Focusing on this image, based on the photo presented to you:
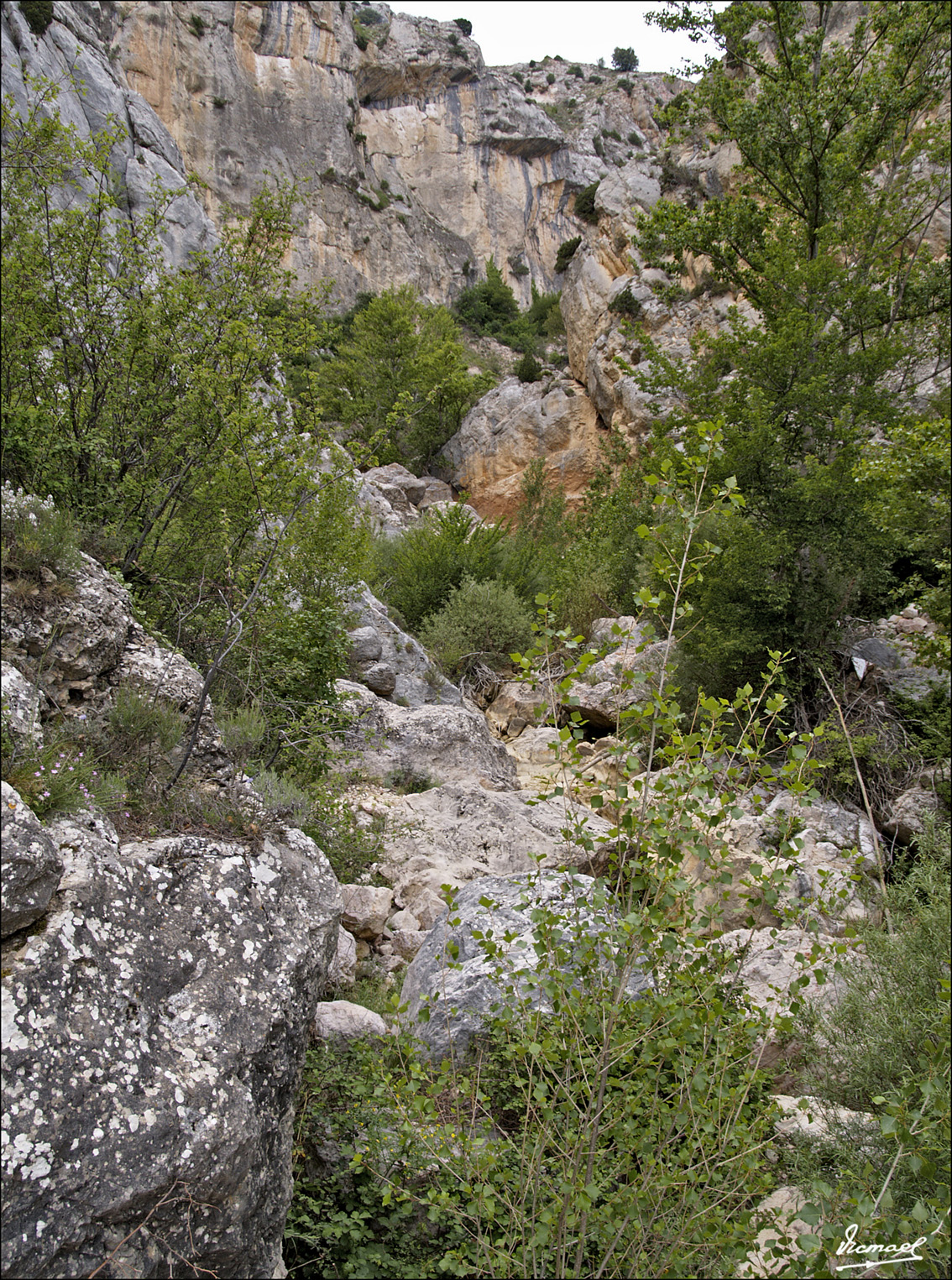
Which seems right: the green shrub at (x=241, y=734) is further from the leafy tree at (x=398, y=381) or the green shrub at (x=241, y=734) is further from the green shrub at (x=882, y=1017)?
the leafy tree at (x=398, y=381)

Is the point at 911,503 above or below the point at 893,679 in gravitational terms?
above

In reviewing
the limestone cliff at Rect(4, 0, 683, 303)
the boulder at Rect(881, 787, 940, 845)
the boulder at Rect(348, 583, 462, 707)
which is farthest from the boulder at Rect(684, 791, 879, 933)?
the limestone cliff at Rect(4, 0, 683, 303)

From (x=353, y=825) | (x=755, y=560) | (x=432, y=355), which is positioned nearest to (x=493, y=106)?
(x=432, y=355)

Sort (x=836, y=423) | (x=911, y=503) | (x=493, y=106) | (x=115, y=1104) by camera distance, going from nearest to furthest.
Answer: (x=115, y=1104) < (x=911, y=503) < (x=836, y=423) < (x=493, y=106)

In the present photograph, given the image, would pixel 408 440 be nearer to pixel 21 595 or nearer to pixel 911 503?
pixel 911 503

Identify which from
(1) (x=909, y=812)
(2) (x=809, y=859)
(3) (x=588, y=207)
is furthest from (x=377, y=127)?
(2) (x=809, y=859)

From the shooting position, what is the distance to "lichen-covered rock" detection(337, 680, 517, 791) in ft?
22.4

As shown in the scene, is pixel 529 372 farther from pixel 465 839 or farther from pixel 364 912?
pixel 364 912

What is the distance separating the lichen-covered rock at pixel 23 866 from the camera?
6.20 feet

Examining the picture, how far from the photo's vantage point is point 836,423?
923cm

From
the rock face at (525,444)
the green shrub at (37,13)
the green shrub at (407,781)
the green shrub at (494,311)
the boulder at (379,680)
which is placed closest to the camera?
the green shrub at (407,781)

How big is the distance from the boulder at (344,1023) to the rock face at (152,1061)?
0.57 metres

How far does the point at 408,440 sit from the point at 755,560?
1672 centimetres

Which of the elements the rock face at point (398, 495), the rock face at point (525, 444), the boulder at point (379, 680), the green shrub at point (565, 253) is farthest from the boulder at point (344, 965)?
the green shrub at point (565, 253)
